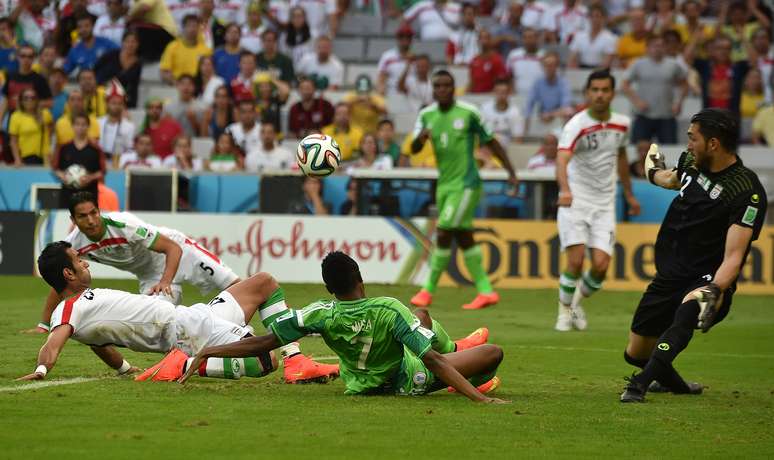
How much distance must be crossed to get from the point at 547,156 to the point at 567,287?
6.31m

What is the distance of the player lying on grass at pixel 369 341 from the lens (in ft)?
26.1

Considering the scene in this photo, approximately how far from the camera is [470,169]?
51.5 feet

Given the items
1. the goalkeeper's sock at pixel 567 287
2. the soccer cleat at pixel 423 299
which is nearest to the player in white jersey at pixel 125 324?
the goalkeeper's sock at pixel 567 287

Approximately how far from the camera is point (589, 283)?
14.0m

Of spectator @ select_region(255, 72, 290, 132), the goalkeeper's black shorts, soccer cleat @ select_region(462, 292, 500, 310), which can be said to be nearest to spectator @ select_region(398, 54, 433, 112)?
spectator @ select_region(255, 72, 290, 132)

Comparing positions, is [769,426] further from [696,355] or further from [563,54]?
[563,54]

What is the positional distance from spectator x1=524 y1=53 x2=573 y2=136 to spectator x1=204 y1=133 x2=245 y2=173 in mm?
5036

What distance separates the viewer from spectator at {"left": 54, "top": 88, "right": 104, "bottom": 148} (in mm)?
20578

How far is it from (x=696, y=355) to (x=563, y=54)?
12712 millimetres

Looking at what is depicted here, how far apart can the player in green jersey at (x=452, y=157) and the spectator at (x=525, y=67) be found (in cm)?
748

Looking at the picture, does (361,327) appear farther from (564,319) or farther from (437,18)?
(437,18)

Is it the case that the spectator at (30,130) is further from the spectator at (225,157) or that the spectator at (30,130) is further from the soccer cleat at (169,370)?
the soccer cleat at (169,370)

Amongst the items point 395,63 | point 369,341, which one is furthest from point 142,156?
point 369,341

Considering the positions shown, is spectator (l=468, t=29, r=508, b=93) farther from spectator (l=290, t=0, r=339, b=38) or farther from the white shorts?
the white shorts
